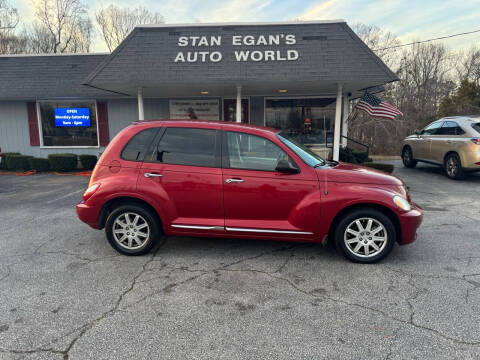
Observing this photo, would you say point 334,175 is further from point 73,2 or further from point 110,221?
point 73,2

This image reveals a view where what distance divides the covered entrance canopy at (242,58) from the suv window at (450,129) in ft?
8.31

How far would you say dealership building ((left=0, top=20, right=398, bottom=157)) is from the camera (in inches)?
366

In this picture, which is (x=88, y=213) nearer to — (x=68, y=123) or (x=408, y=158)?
(x=68, y=123)

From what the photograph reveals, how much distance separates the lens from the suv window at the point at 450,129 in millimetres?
9239

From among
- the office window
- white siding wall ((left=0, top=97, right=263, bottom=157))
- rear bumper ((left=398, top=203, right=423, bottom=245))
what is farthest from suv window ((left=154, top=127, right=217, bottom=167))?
the office window

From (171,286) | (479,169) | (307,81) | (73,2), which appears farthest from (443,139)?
(73,2)

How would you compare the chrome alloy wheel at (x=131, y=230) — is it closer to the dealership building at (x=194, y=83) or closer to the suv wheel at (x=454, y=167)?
the dealership building at (x=194, y=83)

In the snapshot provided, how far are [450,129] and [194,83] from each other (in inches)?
311

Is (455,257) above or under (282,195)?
under

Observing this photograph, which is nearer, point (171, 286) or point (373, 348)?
point (373, 348)

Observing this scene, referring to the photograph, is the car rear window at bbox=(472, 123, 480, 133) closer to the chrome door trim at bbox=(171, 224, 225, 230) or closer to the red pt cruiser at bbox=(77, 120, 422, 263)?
the red pt cruiser at bbox=(77, 120, 422, 263)

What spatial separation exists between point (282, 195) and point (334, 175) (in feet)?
2.26

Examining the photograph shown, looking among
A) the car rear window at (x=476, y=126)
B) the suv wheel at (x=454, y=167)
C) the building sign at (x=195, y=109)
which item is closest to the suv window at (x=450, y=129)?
the car rear window at (x=476, y=126)

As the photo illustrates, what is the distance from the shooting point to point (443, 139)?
9.77 m
